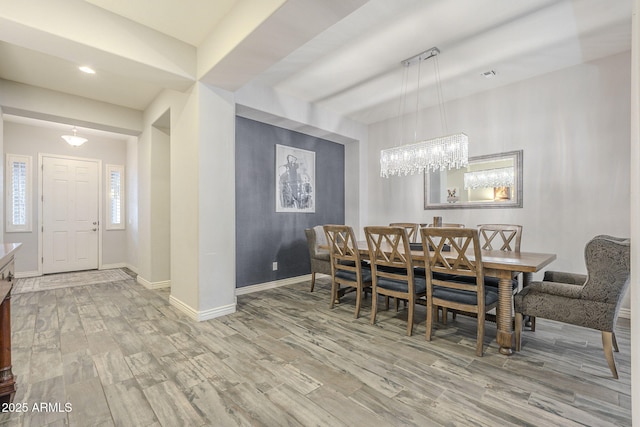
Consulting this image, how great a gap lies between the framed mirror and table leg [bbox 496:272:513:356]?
1.96m

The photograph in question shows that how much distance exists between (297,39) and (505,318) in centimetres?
270

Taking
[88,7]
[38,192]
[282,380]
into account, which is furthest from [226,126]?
[38,192]

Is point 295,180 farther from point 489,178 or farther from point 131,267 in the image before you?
point 131,267

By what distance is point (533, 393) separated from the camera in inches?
69.5

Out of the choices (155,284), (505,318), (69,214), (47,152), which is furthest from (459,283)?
(47,152)

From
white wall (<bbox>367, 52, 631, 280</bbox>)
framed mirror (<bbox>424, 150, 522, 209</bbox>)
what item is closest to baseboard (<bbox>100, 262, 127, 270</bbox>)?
framed mirror (<bbox>424, 150, 522, 209</bbox>)

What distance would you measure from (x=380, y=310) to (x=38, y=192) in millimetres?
6280

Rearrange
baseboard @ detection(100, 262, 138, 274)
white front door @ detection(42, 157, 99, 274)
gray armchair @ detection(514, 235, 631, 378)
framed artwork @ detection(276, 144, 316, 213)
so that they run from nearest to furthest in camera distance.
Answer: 1. gray armchair @ detection(514, 235, 631, 378)
2. framed artwork @ detection(276, 144, 316, 213)
3. white front door @ detection(42, 157, 99, 274)
4. baseboard @ detection(100, 262, 138, 274)

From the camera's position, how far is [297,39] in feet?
7.49

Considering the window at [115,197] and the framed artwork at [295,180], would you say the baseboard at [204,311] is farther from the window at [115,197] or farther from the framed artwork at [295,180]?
the window at [115,197]

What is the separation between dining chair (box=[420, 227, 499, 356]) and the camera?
223 cm

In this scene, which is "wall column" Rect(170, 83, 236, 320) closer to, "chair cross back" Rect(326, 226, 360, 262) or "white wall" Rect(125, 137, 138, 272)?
"chair cross back" Rect(326, 226, 360, 262)

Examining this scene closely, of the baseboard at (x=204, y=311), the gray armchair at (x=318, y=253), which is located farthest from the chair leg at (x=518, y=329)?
the baseboard at (x=204, y=311)

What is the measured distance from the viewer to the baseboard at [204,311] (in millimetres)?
2977
